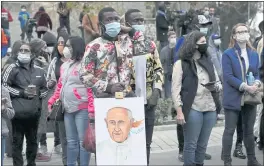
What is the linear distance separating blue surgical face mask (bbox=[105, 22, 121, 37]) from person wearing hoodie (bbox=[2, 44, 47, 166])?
71.4 inches

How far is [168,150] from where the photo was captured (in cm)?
962

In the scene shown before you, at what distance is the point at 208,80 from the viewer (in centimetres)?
725

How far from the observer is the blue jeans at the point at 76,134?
704cm

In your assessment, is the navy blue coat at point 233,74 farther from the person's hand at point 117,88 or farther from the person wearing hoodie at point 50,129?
the person wearing hoodie at point 50,129

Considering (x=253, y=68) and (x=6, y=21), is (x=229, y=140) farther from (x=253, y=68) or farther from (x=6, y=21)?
(x=6, y=21)

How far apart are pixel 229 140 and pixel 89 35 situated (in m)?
8.23

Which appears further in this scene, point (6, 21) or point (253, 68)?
point (6, 21)

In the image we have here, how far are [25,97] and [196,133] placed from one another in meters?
2.33

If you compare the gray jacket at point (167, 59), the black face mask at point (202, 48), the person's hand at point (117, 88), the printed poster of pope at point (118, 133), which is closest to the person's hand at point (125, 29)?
the person's hand at point (117, 88)

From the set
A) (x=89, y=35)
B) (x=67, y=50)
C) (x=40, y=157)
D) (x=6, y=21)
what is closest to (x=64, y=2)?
(x=6, y=21)

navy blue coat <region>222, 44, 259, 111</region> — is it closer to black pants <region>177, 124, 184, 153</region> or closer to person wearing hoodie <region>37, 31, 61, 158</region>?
black pants <region>177, 124, 184, 153</region>

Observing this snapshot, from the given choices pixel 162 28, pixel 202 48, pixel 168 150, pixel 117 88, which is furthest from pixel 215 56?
pixel 162 28

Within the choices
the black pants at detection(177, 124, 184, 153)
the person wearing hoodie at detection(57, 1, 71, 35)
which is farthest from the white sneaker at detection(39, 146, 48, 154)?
the person wearing hoodie at detection(57, 1, 71, 35)

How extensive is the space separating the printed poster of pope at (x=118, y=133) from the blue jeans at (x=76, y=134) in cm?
148
